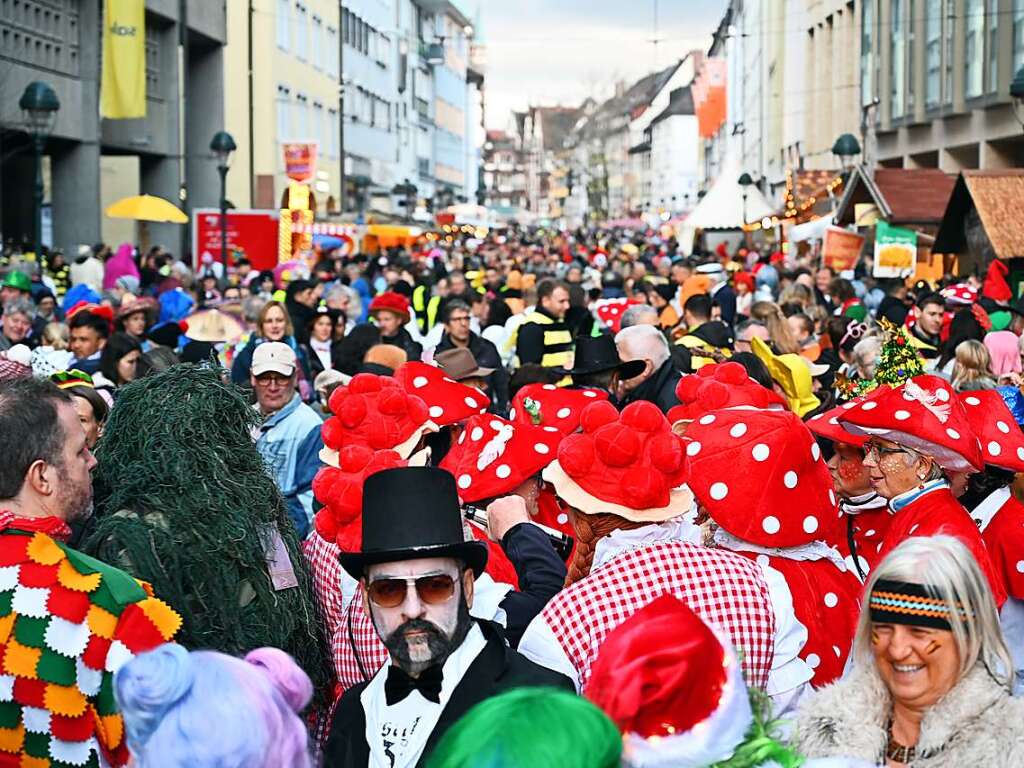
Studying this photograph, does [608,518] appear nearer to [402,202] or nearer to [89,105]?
[89,105]

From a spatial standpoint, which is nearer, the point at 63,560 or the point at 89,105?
the point at 63,560

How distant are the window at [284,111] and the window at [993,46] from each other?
87.1 ft

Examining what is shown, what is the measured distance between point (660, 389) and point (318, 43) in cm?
5073

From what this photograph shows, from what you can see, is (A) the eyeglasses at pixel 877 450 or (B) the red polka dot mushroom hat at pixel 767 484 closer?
(B) the red polka dot mushroom hat at pixel 767 484

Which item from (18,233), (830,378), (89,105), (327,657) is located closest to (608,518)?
(327,657)

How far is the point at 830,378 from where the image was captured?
451 inches

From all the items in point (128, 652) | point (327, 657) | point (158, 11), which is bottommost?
point (327, 657)

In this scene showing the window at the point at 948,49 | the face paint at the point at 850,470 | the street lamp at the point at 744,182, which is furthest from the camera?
the street lamp at the point at 744,182

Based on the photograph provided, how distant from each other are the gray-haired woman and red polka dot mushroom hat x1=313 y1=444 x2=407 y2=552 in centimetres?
171

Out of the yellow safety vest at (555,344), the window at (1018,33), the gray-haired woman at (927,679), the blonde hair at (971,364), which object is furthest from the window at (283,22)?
the gray-haired woman at (927,679)

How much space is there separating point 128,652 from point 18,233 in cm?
3668

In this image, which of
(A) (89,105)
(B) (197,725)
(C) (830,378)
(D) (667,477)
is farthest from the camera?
(A) (89,105)

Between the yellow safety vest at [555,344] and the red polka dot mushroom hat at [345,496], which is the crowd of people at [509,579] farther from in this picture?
the yellow safety vest at [555,344]

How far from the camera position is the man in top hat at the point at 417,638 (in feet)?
11.9
